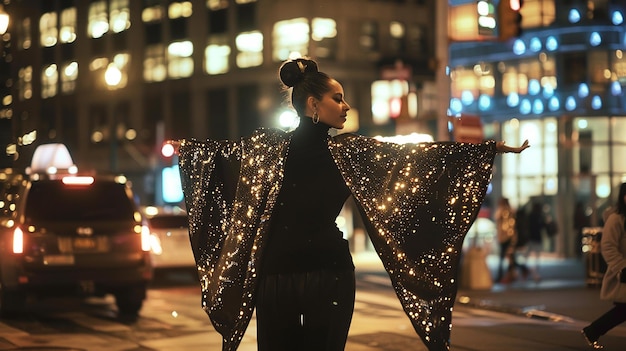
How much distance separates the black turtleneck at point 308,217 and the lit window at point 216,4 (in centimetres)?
4976

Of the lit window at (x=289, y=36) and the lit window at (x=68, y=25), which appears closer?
the lit window at (x=289, y=36)

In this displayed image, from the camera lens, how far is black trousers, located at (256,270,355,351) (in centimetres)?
461

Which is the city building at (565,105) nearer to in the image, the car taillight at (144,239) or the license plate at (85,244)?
the car taillight at (144,239)

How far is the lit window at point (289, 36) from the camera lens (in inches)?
1971

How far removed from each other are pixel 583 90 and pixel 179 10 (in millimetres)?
27899

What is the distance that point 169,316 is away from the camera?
15008mm

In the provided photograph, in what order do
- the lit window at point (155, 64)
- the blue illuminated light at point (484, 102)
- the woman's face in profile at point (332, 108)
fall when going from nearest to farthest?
the woman's face in profile at point (332, 108) → the blue illuminated light at point (484, 102) → the lit window at point (155, 64)

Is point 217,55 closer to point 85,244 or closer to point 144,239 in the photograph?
point 144,239

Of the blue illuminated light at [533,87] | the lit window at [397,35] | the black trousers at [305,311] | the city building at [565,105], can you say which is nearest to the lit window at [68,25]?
the lit window at [397,35]

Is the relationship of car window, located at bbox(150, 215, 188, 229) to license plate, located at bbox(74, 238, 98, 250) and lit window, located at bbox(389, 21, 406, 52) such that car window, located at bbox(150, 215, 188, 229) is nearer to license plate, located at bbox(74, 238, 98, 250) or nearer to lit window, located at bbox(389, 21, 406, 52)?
license plate, located at bbox(74, 238, 98, 250)

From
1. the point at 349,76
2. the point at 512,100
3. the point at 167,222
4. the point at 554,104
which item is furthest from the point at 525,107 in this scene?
the point at 349,76

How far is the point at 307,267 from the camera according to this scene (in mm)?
4609

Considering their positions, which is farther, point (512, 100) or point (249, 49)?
point (249, 49)

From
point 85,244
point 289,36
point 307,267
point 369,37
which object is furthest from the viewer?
point 369,37
